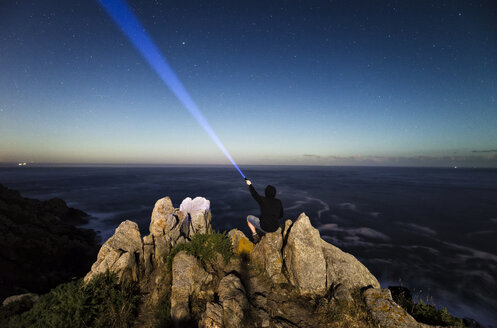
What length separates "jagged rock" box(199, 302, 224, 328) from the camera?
4832mm

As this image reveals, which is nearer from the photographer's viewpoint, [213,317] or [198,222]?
[213,317]

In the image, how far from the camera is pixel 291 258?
7473 mm

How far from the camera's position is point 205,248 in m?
8.14

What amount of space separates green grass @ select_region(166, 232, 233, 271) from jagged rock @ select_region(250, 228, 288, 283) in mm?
1170

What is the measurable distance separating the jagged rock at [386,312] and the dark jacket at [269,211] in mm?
3566

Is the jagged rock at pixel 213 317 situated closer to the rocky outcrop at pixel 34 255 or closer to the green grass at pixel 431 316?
the green grass at pixel 431 316

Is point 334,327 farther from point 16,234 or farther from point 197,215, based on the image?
point 16,234

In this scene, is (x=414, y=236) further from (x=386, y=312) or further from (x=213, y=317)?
(x=213, y=317)

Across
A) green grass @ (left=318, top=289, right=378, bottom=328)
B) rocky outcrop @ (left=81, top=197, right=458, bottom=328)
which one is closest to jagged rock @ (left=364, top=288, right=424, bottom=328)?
rocky outcrop @ (left=81, top=197, right=458, bottom=328)

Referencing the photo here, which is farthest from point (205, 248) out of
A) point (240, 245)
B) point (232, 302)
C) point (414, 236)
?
point (414, 236)

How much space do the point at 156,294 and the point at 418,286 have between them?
65.2 ft

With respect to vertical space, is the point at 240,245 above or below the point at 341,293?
above

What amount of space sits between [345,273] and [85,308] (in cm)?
815

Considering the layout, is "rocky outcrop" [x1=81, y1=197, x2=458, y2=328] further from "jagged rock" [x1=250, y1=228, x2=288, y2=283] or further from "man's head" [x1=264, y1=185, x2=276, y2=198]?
"man's head" [x1=264, y1=185, x2=276, y2=198]
